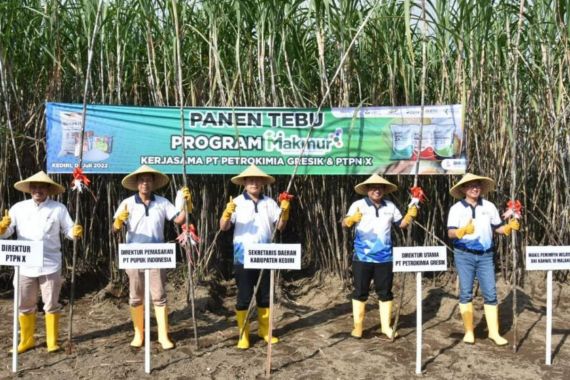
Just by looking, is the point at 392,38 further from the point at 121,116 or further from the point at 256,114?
the point at 121,116

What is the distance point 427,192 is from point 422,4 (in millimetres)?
1988

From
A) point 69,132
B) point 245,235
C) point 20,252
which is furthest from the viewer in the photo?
point 69,132

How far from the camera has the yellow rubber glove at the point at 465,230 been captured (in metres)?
3.71

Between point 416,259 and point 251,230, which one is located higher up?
point 251,230

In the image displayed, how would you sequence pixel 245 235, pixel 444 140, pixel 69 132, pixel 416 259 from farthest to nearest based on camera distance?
pixel 444 140 → pixel 69 132 → pixel 245 235 → pixel 416 259

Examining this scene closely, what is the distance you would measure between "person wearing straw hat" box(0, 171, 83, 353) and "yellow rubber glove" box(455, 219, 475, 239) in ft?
8.90

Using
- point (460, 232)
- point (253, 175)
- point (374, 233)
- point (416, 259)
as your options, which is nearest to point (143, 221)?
point (253, 175)

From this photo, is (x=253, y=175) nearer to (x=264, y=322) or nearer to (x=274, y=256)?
(x=274, y=256)

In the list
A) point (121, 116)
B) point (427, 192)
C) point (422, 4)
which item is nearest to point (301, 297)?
point (427, 192)

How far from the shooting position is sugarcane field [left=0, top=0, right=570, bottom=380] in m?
3.86

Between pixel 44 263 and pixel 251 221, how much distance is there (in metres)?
1.50

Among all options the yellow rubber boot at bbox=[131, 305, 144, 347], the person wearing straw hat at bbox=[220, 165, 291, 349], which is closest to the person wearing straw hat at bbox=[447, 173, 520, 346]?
the person wearing straw hat at bbox=[220, 165, 291, 349]

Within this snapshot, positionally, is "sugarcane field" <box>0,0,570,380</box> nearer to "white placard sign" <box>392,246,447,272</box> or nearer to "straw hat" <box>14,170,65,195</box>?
"straw hat" <box>14,170,65,195</box>

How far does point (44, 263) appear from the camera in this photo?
146 inches
